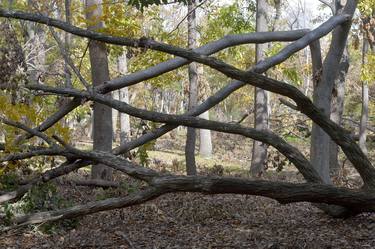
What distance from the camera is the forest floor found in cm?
596

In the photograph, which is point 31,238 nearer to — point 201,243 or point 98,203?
point 98,203

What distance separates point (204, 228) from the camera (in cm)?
681

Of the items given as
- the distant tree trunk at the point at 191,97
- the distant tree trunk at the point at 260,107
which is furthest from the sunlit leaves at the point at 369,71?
the distant tree trunk at the point at 191,97

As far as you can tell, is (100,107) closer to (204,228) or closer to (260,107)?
(204,228)

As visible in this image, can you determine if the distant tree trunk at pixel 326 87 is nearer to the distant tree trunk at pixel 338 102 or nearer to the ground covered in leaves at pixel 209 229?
the ground covered in leaves at pixel 209 229

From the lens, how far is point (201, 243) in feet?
19.7

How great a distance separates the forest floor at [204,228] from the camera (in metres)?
5.96

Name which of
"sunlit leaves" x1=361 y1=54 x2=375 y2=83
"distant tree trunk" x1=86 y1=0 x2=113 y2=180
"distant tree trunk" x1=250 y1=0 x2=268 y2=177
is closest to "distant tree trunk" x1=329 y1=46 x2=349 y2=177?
"distant tree trunk" x1=250 y1=0 x2=268 y2=177

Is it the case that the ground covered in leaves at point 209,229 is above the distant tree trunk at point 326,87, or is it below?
below

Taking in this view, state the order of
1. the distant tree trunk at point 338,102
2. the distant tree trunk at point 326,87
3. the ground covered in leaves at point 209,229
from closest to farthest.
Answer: the ground covered in leaves at point 209,229 < the distant tree trunk at point 326,87 < the distant tree trunk at point 338,102

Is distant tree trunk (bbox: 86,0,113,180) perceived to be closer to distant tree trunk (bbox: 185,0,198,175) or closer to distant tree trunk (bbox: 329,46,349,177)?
distant tree trunk (bbox: 185,0,198,175)

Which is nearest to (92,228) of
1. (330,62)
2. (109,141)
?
(109,141)

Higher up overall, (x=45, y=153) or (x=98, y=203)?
(x=45, y=153)

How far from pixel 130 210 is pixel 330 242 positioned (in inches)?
135
